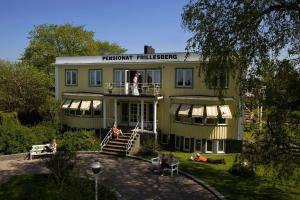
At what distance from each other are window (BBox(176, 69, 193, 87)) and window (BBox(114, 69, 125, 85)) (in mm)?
5562

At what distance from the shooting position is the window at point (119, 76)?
3575cm

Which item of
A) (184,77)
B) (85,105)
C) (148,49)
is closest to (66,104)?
(85,105)

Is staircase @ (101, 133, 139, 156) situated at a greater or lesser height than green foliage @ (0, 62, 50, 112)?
lesser

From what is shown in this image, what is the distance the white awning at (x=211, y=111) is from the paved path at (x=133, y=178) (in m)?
6.80

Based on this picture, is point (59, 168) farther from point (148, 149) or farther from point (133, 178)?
point (148, 149)

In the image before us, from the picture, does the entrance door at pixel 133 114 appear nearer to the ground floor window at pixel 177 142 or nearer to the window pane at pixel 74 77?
the ground floor window at pixel 177 142

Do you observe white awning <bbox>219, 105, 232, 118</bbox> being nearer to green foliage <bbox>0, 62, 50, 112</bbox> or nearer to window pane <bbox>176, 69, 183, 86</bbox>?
window pane <bbox>176, 69, 183, 86</bbox>

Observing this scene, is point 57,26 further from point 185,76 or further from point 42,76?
point 185,76

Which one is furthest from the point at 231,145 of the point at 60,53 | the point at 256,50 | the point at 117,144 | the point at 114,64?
the point at 60,53

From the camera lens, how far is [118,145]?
30922 mm

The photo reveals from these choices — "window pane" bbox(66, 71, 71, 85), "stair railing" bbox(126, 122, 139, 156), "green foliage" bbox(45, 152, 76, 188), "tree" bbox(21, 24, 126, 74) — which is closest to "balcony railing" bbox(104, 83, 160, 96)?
"stair railing" bbox(126, 122, 139, 156)

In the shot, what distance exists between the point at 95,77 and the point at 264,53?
2321cm

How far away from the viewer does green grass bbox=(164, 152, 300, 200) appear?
1986cm

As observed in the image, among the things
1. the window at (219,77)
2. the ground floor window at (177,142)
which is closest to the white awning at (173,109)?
the ground floor window at (177,142)
